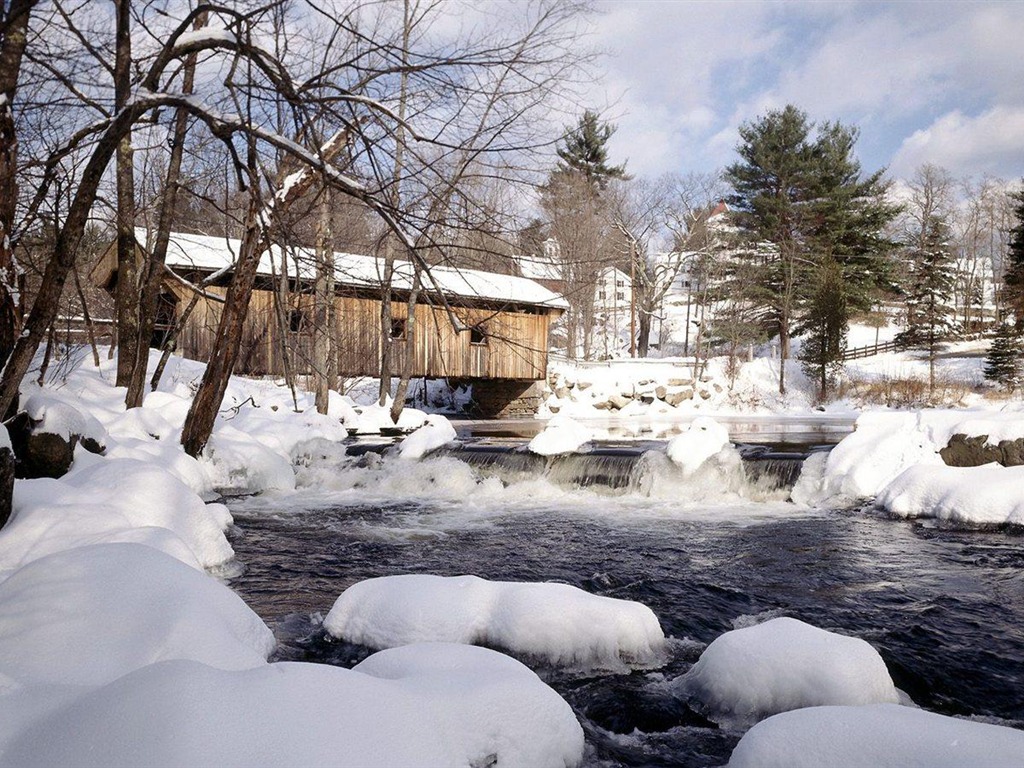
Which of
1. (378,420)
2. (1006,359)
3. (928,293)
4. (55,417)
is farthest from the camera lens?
(928,293)

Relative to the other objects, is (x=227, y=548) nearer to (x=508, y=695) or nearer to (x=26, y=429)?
→ (x=26, y=429)

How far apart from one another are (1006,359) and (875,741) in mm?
31962

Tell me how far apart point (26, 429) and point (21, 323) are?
2470 millimetres

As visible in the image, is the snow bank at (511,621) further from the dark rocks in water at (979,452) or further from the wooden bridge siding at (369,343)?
the wooden bridge siding at (369,343)

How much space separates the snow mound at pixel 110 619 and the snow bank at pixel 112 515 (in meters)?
1.21

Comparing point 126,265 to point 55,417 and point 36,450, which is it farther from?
point 36,450

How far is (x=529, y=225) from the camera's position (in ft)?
12.5

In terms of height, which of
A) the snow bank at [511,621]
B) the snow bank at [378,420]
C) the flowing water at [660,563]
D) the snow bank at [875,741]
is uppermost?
the snow bank at [378,420]

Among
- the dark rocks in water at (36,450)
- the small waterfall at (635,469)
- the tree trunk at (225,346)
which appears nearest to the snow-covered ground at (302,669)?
the dark rocks in water at (36,450)

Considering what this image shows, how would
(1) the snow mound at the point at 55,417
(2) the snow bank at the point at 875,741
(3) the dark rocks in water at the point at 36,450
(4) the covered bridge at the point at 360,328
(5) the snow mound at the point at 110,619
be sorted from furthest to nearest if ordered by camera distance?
(4) the covered bridge at the point at 360,328 → (1) the snow mound at the point at 55,417 → (3) the dark rocks in water at the point at 36,450 → (5) the snow mound at the point at 110,619 → (2) the snow bank at the point at 875,741

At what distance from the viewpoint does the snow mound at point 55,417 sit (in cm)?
652

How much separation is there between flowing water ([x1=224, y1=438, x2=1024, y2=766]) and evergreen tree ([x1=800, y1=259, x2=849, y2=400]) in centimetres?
2125

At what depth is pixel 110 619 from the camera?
9.58ft

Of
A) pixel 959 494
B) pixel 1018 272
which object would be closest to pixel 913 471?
pixel 959 494
